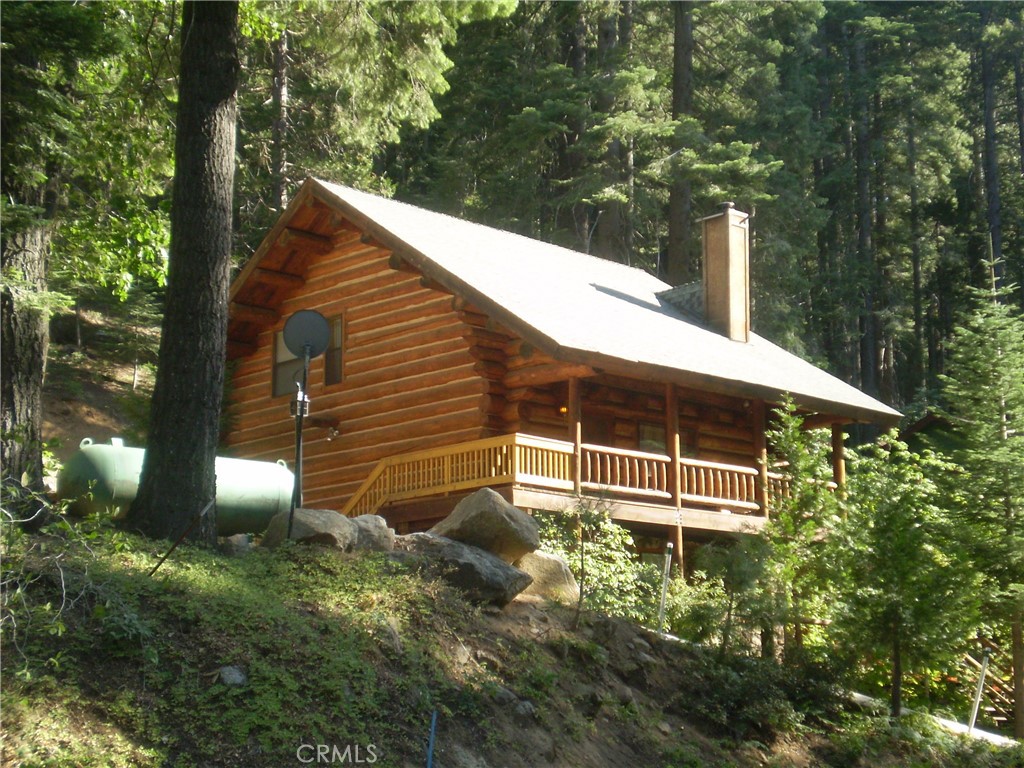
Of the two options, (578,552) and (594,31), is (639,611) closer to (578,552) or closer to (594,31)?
(578,552)

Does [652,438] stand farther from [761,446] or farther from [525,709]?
[525,709]

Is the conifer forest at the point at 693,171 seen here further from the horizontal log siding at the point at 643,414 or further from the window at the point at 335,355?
the window at the point at 335,355

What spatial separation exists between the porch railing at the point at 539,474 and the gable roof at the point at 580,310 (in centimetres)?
142

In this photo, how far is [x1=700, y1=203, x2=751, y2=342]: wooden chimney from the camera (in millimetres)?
24062

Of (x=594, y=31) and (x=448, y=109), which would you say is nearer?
(x=448, y=109)

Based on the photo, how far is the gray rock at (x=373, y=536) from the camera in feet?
38.1

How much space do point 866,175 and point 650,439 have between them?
29052 mm

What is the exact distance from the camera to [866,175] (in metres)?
47.3

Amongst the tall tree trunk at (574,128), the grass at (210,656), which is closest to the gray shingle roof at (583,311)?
the grass at (210,656)

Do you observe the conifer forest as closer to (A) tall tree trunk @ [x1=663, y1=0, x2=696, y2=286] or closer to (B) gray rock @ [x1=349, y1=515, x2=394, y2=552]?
(A) tall tree trunk @ [x1=663, y1=0, x2=696, y2=286]

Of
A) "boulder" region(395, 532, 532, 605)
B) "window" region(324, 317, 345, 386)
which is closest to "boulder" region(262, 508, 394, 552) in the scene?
"boulder" region(395, 532, 532, 605)

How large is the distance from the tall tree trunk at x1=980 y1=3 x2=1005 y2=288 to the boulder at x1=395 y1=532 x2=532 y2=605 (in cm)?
3450

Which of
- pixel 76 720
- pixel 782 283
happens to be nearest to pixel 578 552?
pixel 76 720

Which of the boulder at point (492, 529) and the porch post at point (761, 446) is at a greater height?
the porch post at point (761, 446)
